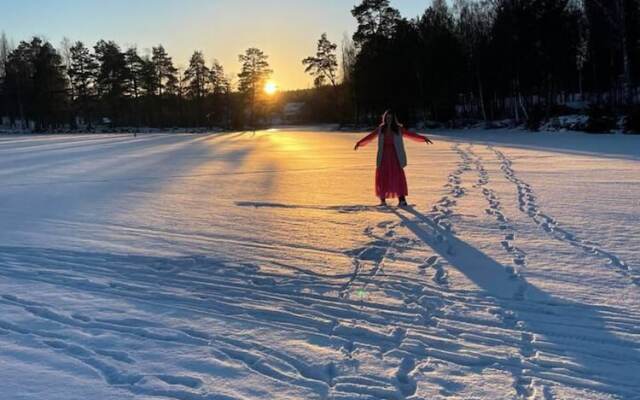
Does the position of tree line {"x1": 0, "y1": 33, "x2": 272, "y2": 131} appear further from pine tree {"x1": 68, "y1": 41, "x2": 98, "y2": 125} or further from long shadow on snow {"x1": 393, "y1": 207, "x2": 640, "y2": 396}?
long shadow on snow {"x1": 393, "y1": 207, "x2": 640, "y2": 396}

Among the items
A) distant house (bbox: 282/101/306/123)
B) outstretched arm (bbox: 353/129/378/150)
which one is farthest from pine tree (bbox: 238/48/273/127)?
outstretched arm (bbox: 353/129/378/150)

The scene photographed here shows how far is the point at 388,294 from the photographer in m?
4.71

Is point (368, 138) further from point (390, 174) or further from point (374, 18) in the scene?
point (374, 18)

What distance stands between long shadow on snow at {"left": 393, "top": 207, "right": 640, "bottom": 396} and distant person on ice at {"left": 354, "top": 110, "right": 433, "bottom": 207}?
11.3 ft

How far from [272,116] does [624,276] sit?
107 metres

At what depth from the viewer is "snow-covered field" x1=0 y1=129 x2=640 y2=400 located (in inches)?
128

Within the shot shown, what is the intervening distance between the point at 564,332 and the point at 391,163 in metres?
5.45

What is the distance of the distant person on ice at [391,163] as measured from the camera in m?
8.98

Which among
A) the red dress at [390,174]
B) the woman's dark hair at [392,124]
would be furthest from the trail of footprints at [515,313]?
the woman's dark hair at [392,124]

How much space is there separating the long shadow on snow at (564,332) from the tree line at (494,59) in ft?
89.7

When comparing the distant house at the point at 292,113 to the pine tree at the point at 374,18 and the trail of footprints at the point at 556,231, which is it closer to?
the pine tree at the point at 374,18

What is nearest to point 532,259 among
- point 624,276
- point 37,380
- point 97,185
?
point 624,276

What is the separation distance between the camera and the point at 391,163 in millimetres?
9023

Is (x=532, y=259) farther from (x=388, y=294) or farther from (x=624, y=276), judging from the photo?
(x=388, y=294)
